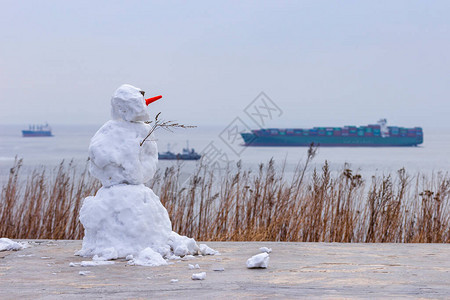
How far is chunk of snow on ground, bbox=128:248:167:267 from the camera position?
2.50 meters

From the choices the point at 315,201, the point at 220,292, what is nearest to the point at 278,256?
the point at 220,292

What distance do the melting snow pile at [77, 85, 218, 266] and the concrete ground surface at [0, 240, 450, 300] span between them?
0.30ft

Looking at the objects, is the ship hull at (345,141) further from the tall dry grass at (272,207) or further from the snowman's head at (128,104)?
the snowman's head at (128,104)

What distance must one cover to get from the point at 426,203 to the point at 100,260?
278 cm

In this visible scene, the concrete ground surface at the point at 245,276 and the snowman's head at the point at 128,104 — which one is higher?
the snowman's head at the point at 128,104

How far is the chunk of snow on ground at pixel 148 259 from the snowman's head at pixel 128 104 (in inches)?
26.4

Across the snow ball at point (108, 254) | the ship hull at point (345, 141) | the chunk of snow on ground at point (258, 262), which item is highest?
the ship hull at point (345, 141)

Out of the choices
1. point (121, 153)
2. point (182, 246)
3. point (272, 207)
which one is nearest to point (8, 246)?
point (121, 153)

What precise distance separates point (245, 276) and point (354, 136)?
18.9m

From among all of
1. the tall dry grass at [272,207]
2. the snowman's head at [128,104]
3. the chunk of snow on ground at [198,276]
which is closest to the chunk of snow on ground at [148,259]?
the chunk of snow on ground at [198,276]

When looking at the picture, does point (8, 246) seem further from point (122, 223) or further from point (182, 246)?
point (182, 246)

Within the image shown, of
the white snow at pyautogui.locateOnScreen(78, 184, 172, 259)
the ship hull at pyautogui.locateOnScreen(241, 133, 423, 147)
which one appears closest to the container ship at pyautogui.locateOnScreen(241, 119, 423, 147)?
the ship hull at pyautogui.locateOnScreen(241, 133, 423, 147)

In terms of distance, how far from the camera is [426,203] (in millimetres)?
4367

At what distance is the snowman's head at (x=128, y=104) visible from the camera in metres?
2.77
